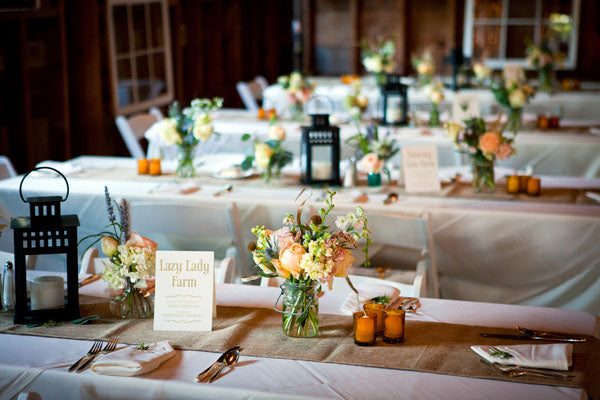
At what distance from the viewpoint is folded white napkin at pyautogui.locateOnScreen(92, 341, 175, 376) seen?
193 cm

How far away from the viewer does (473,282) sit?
148 inches

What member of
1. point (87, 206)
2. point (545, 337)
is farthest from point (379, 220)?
point (87, 206)

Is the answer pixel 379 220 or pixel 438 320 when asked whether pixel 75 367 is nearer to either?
pixel 438 320

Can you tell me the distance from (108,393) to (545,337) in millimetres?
1199

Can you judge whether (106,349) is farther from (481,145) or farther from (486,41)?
(486,41)

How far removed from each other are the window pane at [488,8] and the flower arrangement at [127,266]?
8628 mm

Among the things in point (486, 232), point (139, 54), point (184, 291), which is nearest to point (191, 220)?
point (184, 291)

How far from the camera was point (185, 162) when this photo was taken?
4.26m

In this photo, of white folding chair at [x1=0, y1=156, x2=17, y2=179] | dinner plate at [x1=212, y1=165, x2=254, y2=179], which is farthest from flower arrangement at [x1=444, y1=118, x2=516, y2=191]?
white folding chair at [x1=0, y1=156, x2=17, y2=179]

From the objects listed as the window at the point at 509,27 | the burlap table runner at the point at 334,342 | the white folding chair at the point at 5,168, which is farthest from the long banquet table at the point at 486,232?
the window at the point at 509,27

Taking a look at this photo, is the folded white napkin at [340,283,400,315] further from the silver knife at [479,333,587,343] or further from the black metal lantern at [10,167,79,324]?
the black metal lantern at [10,167,79,324]

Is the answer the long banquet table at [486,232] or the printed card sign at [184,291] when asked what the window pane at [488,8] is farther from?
the printed card sign at [184,291]

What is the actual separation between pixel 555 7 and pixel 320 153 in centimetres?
701

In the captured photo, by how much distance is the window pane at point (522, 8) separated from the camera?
9.86 m
